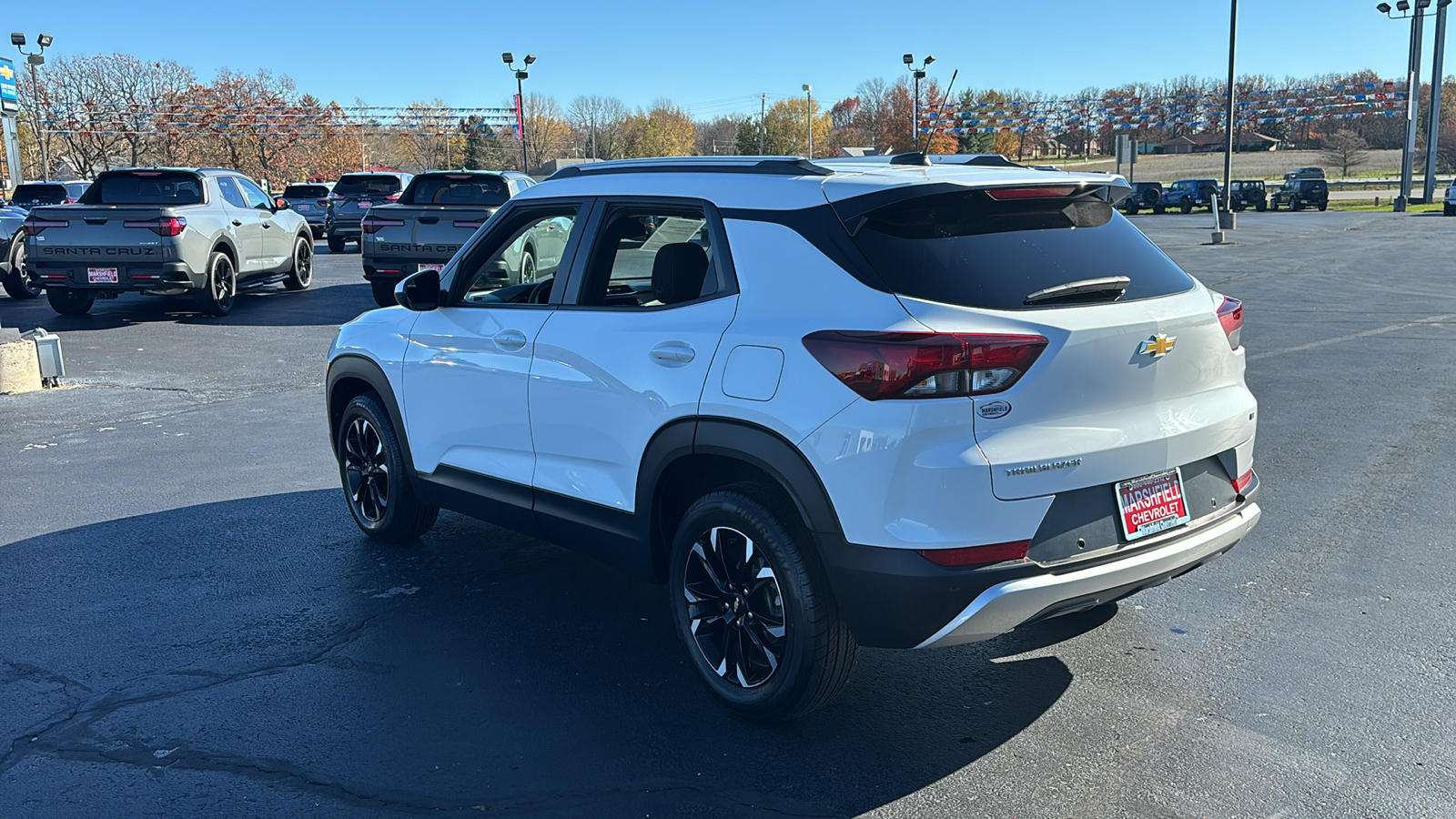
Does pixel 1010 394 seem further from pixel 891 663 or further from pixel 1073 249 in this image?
pixel 891 663

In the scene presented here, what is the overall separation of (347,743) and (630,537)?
1.15 meters

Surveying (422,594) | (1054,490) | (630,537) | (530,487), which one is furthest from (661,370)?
(422,594)

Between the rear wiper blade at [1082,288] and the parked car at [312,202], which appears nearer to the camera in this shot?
the rear wiper blade at [1082,288]

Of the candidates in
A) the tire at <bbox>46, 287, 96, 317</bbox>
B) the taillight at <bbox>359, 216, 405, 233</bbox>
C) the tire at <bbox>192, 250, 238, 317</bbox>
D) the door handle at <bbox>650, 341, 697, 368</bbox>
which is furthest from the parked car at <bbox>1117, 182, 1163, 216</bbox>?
the door handle at <bbox>650, 341, 697, 368</bbox>

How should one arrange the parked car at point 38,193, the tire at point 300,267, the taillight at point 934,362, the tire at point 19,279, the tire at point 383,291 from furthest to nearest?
the parked car at point 38,193 < the tire at point 300,267 < the tire at point 19,279 < the tire at point 383,291 < the taillight at point 934,362

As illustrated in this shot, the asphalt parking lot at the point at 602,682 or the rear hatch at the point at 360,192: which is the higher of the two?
the rear hatch at the point at 360,192

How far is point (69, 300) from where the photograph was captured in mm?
15633

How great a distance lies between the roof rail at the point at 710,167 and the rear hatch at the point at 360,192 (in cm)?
2366

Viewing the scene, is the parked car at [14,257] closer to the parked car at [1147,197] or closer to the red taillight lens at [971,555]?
the red taillight lens at [971,555]

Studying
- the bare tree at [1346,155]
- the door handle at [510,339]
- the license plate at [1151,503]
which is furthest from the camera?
the bare tree at [1346,155]

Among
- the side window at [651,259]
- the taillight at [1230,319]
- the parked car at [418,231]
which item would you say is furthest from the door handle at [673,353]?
the parked car at [418,231]

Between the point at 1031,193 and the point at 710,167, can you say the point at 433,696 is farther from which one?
the point at 1031,193

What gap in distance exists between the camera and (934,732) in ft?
12.3

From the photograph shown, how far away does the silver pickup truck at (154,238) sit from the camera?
560 inches
